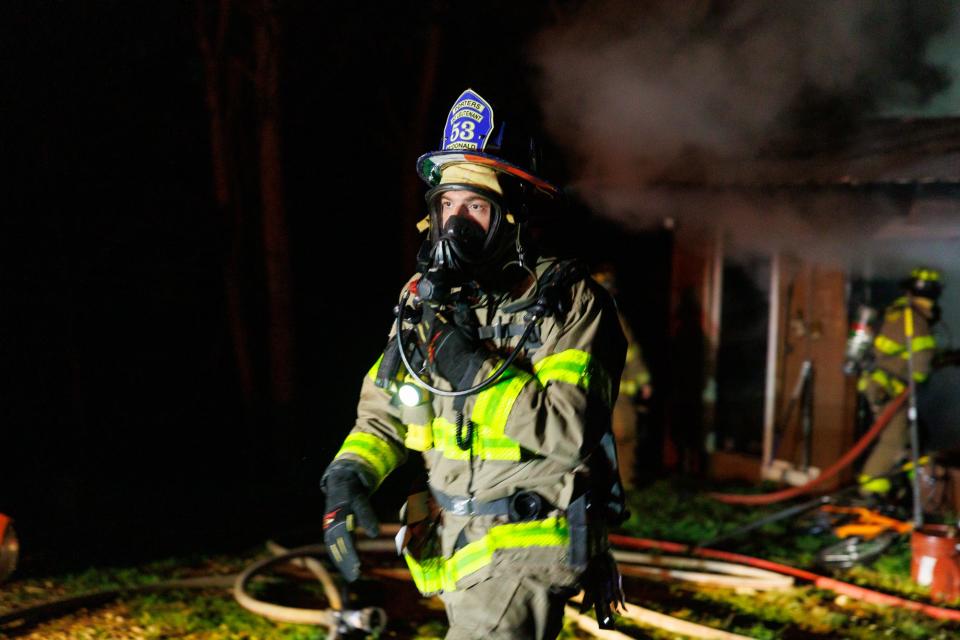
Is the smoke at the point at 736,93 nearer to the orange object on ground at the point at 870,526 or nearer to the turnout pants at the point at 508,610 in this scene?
the orange object on ground at the point at 870,526

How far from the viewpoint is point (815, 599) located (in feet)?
17.9

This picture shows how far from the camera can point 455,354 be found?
2.58m

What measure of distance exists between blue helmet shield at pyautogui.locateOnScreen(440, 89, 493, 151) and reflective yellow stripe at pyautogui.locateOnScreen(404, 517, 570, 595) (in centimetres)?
126

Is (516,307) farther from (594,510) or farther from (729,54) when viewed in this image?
(729,54)

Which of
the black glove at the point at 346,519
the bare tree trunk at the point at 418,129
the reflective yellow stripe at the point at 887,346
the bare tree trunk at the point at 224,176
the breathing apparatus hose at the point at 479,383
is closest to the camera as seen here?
the breathing apparatus hose at the point at 479,383

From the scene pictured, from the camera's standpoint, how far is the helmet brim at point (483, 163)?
2865mm

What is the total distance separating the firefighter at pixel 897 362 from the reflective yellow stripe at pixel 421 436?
508cm

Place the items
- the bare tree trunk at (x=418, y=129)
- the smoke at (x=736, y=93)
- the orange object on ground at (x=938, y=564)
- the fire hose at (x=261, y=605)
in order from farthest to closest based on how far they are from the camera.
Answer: the bare tree trunk at (x=418, y=129)
the smoke at (x=736, y=93)
the orange object on ground at (x=938, y=564)
the fire hose at (x=261, y=605)

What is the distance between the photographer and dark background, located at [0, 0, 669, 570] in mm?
8625

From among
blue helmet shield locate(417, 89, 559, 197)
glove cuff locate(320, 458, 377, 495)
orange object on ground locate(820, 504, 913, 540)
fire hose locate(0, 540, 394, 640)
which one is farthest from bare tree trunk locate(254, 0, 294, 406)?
glove cuff locate(320, 458, 377, 495)

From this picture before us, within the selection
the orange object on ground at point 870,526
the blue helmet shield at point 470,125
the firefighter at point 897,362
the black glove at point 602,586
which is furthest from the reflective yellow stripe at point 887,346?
the blue helmet shield at point 470,125

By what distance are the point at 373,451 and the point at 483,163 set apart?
41.7 inches

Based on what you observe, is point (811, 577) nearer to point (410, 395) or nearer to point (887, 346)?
point (887, 346)

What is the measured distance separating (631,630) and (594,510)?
2.36 metres
